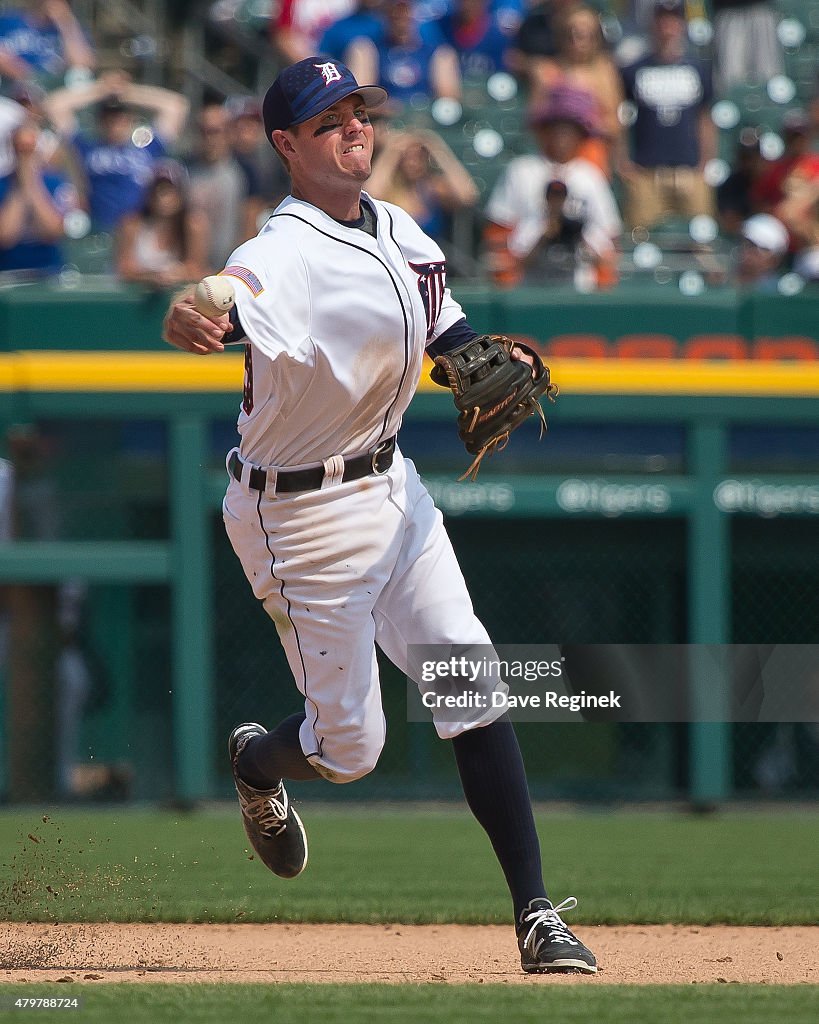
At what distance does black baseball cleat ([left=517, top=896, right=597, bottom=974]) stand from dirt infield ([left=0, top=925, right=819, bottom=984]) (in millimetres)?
37

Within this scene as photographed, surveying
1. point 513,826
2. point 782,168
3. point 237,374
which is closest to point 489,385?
point 513,826

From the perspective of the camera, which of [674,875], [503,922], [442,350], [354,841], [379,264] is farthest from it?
[354,841]

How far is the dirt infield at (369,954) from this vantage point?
3758mm

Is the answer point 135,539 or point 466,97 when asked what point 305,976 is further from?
point 466,97

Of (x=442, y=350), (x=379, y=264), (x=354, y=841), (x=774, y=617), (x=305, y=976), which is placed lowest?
(x=354, y=841)

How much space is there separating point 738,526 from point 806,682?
76cm

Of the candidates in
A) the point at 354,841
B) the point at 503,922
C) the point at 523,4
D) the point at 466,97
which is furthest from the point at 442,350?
the point at 523,4

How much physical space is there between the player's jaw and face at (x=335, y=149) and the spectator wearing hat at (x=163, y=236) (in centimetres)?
425

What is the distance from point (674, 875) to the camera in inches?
223

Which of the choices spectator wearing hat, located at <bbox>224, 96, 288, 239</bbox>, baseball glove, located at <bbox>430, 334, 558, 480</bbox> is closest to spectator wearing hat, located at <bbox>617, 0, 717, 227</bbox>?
spectator wearing hat, located at <bbox>224, 96, 288, 239</bbox>

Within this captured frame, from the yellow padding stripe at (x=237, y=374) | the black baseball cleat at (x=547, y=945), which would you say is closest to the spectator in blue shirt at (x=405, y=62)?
the yellow padding stripe at (x=237, y=374)

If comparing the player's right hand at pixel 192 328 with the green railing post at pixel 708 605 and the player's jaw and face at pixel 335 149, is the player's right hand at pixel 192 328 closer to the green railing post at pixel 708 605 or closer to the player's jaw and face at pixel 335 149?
the player's jaw and face at pixel 335 149

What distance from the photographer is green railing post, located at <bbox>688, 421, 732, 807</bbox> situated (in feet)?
23.6

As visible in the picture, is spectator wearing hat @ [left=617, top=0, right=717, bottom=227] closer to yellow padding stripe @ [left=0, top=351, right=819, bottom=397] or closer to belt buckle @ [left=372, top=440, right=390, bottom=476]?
yellow padding stripe @ [left=0, top=351, right=819, bottom=397]
